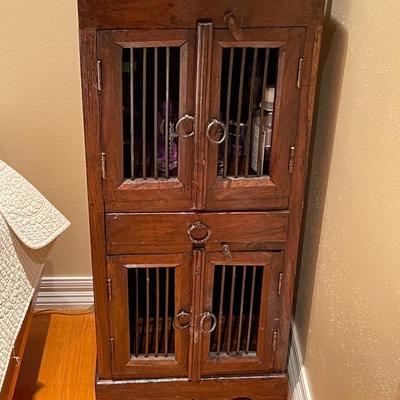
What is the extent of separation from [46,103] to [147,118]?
1.63 feet

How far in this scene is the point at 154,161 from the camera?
1.39 meters

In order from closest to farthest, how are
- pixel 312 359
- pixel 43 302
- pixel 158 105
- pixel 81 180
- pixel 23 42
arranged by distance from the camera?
pixel 158 105 < pixel 312 359 < pixel 23 42 < pixel 81 180 < pixel 43 302

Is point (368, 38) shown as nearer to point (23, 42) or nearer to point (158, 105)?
point (158, 105)

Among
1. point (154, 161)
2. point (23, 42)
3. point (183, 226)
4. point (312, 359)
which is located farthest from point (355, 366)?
point (23, 42)

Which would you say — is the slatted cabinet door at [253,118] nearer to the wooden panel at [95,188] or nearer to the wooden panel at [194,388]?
the wooden panel at [95,188]

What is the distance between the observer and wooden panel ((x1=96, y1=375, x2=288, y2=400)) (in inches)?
64.6

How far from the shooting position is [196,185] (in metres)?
1.38

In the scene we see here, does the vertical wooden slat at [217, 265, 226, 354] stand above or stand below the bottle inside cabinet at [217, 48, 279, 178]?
below

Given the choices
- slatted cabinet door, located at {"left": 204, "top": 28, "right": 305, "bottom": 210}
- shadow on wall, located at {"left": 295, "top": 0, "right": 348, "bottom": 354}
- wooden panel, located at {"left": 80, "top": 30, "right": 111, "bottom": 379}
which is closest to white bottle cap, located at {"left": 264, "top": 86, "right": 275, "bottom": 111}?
slatted cabinet door, located at {"left": 204, "top": 28, "right": 305, "bottom": 210}

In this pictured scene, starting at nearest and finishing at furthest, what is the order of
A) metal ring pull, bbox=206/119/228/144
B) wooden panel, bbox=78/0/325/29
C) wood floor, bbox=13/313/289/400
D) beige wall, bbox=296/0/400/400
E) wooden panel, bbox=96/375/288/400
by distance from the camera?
beige wall, bbox=296/0/400/400 → wooden panel, bbox=78/0/325/29 → metal ring pull, bbox=206/119/228/144 → wooden panel, bbox=96/375/288/400 → wood floor, bbox=13/313/289/400

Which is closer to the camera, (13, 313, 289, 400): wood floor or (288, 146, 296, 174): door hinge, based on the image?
(288, 146, 296, 174): door hinge

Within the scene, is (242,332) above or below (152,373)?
above

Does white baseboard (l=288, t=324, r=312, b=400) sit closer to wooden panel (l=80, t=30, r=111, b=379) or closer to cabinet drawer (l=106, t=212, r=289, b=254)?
cabinet drawer (l=106, t=212, r=289, b=254)

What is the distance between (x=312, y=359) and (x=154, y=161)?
0.61 meters
